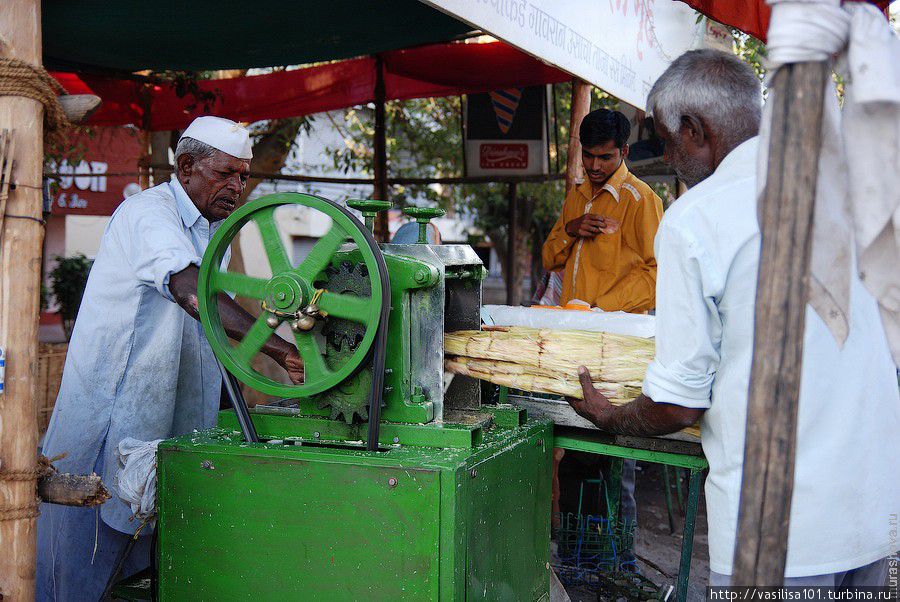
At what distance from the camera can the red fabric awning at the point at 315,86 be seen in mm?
5543

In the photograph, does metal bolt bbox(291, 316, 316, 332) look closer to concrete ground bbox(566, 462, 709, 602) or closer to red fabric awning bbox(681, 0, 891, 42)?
red fabric awning bbox(681, 0, 891, 42)

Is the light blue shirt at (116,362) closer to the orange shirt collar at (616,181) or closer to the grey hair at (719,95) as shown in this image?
the grey hair at (719,95)

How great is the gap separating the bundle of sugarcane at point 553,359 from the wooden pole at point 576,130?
2.64m

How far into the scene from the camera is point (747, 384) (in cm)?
158

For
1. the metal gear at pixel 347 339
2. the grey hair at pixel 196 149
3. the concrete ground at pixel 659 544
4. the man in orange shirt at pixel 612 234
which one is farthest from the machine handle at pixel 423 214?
the concrete ground at pixel 659 544

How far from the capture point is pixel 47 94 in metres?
1.89

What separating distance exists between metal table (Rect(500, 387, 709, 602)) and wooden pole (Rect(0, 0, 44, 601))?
139 centimetres

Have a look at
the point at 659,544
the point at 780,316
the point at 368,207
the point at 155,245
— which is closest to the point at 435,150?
the point at 659,544

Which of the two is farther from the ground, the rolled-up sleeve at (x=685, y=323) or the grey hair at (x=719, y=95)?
the grey hair at (x=719, y=95)

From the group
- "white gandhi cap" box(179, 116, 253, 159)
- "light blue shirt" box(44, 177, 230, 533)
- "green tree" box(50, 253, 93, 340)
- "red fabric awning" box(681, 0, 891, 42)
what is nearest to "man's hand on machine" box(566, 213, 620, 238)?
"red fabric awning" box(681, 0, 891, 42)

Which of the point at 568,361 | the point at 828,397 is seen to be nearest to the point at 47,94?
the point at 568,361

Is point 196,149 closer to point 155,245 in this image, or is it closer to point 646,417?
point 155,245

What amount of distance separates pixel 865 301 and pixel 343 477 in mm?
1214

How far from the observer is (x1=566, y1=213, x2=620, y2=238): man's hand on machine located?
4117 mm
